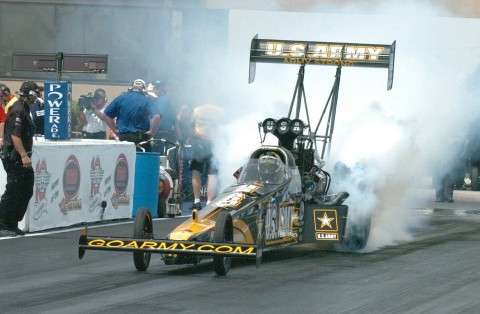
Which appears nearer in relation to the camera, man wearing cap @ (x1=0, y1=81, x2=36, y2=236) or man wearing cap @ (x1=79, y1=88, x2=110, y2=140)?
man wearing cap @ (x1=0, y1=81, x2=36, y2=236)

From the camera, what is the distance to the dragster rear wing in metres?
17.1

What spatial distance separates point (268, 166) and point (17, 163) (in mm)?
3675

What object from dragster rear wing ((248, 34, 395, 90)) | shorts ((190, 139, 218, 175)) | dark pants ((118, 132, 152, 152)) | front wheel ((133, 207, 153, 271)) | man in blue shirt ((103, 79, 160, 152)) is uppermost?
dragster rear wing ((248, 34, 395, 90))

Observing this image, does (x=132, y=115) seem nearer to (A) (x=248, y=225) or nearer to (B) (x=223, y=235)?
(A) (x=248, y=225)

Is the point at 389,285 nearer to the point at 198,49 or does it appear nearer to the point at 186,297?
the point at 186,297

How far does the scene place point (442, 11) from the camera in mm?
23141

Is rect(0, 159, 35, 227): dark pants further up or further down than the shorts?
further down

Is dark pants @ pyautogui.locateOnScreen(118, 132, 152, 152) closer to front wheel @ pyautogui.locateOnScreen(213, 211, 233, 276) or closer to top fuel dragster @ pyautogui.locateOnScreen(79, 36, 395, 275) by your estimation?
top fuel dragster @ pyautogui.locateOnScreen(79, 36, 395, 275)

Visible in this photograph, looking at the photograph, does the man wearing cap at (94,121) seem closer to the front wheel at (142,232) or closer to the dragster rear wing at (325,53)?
the dragster rear wing at (325,53)

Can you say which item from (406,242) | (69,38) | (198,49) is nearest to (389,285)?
(406,242)

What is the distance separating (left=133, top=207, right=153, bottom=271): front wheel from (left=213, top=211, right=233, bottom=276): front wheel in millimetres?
776

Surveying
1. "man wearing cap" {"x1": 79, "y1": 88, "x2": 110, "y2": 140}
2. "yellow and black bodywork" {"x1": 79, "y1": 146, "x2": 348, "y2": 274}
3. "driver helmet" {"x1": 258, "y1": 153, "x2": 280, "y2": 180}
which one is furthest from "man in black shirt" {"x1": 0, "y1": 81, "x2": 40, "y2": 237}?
"man wearing cap" {"x1": 79, "y1": 88, "x2": 110, "y2": 140}

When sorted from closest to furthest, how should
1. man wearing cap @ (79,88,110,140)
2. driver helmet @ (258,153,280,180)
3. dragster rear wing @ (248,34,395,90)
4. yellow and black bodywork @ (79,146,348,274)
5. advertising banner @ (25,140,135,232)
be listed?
yellow and black bodywork @ (79,146,348,274) < driver helmet @ (258,153,280,180) < dragster rear wing @ (248,34,395,90) < advertising banner @ (25,140,135,232) < man wearing cap @ (79,88,110,140)

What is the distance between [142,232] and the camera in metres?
13.2
